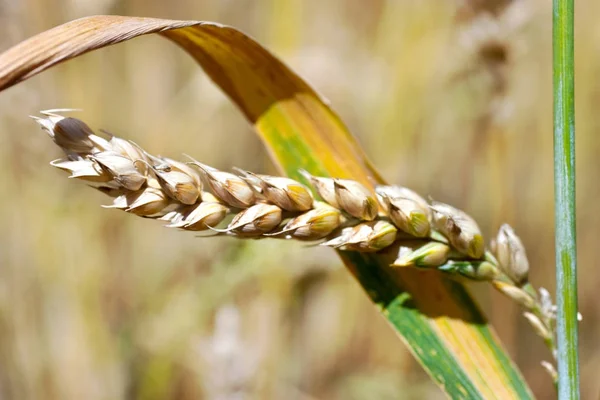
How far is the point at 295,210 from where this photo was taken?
0.53m

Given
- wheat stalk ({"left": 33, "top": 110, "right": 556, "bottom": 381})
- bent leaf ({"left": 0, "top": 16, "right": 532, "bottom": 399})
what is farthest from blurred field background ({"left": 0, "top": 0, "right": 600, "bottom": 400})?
wheat stalk ({"left": 33, "top": 110, "right": 556, "bottom": 381})

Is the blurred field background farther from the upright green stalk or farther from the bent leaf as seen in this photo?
the upright green stalk

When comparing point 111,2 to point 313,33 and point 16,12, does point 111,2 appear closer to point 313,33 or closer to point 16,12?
point 16,12

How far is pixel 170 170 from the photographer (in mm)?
499

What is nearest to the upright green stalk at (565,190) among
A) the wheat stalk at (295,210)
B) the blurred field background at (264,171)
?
the wheat stalk at (295,210)

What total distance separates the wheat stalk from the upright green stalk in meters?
0.08

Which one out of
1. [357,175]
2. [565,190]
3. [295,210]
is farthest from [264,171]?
[565,190]

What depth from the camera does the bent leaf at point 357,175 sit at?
2.03ft

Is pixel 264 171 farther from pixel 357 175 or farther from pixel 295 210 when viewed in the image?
pixel 295 210

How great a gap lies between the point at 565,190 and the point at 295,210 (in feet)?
0.80

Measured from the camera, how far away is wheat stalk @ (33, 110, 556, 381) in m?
0.48

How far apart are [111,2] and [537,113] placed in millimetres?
1148

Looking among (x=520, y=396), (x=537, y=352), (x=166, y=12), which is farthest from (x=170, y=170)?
(x=537, y=352)

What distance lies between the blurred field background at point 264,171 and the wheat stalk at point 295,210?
2.51 feet
